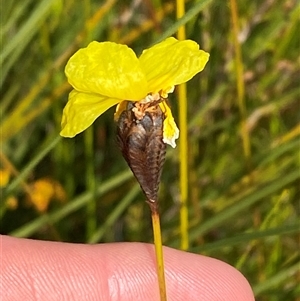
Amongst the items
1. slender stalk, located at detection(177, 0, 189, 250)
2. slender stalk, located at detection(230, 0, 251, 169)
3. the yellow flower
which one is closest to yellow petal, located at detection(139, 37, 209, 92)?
the yellow flower

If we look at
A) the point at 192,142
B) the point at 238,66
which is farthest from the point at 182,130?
the point at 192,142

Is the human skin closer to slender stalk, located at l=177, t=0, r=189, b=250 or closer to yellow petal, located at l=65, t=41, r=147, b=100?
slender stalk, located at l=177, t=0, r=189, b=250

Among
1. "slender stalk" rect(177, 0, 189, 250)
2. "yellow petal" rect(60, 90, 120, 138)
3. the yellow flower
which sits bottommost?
"slender stalk" rect(177, 0, 189, 250)

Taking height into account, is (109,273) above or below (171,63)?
below

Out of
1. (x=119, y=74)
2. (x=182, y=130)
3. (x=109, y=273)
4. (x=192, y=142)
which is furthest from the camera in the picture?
(x=192, y=142)

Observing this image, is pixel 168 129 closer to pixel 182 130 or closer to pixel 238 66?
pixel 182 130

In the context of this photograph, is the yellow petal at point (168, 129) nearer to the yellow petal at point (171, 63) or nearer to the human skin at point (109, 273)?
the yellow petal at point (171, 63)
